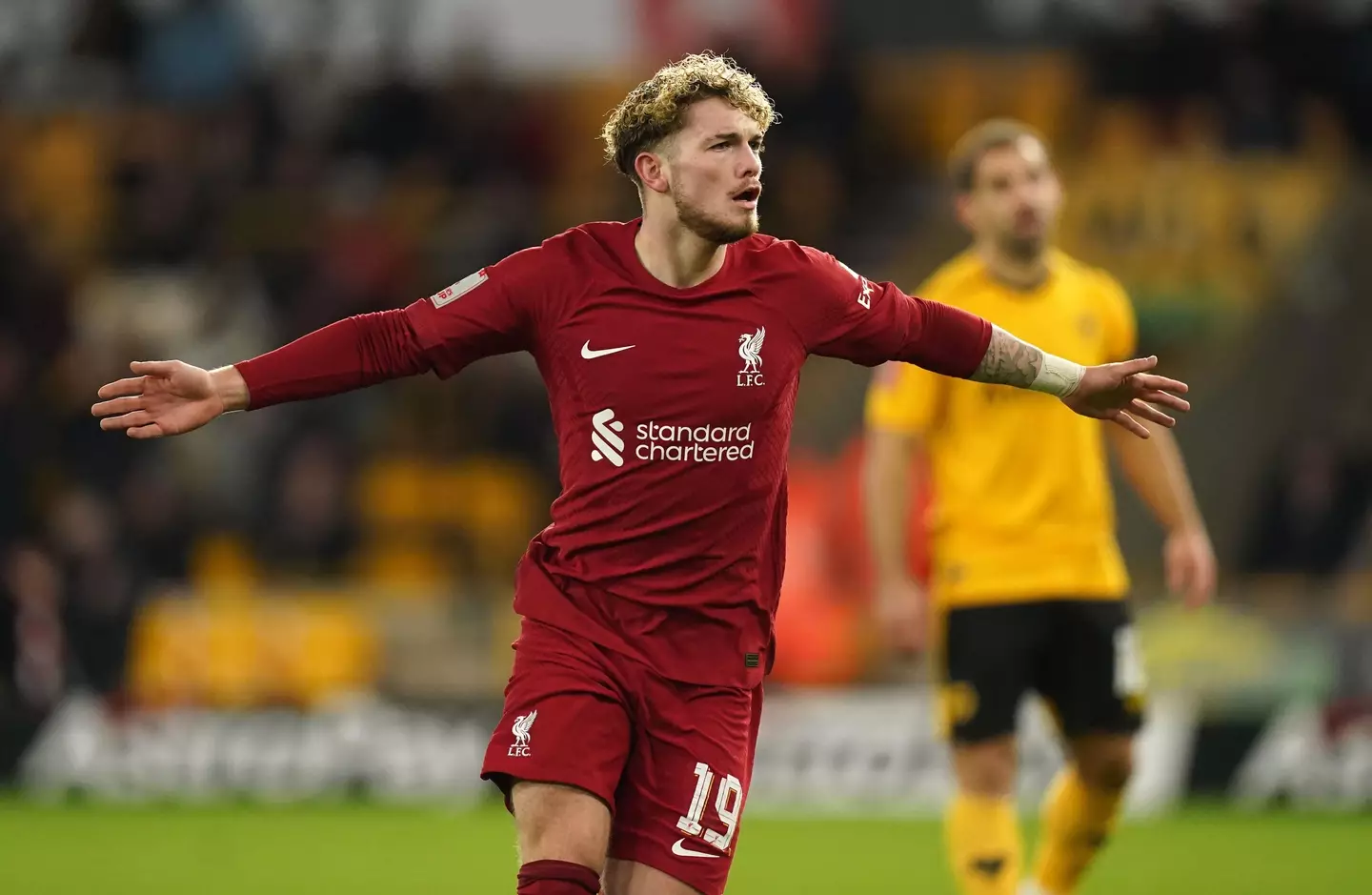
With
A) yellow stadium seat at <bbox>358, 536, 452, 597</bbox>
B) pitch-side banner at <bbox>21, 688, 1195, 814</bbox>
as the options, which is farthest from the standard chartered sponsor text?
yellow stadium seat at <bbox>358, 536, 452, 597</bbox>

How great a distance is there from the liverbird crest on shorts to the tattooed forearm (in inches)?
53.4

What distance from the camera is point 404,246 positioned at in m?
15.0

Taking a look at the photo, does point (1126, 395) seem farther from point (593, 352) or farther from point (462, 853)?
point (462, 853)

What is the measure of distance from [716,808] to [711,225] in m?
1.33

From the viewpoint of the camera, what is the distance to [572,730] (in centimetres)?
465

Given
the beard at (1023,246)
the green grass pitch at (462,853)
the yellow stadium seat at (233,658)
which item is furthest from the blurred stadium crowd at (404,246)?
A: the beard at (1023,246)

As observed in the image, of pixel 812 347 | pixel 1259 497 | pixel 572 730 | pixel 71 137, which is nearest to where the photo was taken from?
pixel 572 730

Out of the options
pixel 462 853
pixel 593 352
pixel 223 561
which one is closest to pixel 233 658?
pixel 223 561

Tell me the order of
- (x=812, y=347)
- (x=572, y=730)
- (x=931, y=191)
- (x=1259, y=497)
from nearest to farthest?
(x=572, y=730) → (x=812, y=347) → (x=1259, y=497) → (x=931, y=191)

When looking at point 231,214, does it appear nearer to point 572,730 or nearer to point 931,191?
point 931,191

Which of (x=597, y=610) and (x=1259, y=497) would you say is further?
(x=1259, y=497)

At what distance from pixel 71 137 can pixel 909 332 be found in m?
11.9

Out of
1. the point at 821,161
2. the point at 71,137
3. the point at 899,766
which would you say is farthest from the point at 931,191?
the point at 71,137

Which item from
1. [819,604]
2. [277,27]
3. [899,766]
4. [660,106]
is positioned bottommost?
[899,766]
